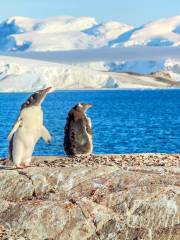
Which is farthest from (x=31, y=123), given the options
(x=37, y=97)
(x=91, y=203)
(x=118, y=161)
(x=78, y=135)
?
(x=78, y=135)

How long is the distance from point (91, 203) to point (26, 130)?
10.2 ft

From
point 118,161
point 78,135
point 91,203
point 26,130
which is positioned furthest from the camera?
point 78,135

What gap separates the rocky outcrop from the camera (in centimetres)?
1305

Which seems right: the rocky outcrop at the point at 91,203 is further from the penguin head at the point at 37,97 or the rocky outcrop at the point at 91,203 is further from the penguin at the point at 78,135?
the penguin at the point at 78,135

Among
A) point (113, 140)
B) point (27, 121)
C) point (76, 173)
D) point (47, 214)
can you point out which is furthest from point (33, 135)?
point (113, 140)

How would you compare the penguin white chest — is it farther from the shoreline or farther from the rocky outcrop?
the rocky outcrop

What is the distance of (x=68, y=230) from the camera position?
1331 centimetres

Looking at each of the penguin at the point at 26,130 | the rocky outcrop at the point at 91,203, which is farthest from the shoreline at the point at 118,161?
the rocky outcrop at the point at 91,203

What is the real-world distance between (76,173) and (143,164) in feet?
6.94

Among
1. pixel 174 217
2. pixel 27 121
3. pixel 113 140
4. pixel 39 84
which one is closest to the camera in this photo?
pixel 174 217

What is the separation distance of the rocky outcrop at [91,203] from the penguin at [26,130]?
786 mm

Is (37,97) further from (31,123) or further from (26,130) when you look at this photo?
(26,130)

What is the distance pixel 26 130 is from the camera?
15961 millimetres

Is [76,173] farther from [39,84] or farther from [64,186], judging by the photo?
[39,84]
